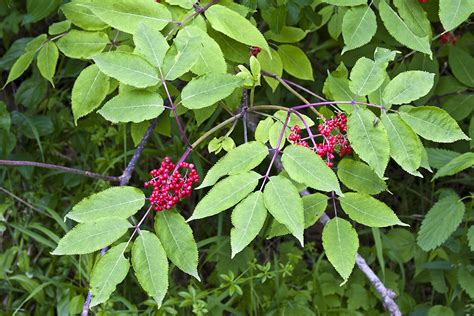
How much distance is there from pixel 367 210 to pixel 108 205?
56 cm

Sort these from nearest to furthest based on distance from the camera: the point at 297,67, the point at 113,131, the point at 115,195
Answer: the point at 115,195 → the point at 297,67 → the point at 113,131

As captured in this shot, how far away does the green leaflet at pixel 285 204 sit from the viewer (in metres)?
1.17

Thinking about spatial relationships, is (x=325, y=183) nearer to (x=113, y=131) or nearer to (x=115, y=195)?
(x=115, y=195)

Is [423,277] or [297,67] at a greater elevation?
[297,67]

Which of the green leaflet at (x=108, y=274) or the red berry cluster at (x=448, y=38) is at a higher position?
the red berry cluster at (x=448, y=38)

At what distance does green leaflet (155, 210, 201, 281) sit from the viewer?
1307 mm

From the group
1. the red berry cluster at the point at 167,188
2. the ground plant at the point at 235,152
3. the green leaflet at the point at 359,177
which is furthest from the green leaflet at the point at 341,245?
the red berry cluster at the point at 167,188

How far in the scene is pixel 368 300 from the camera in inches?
96.0

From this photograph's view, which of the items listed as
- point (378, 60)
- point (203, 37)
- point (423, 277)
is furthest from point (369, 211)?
point (423, 277)

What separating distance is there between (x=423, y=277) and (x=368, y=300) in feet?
0.87

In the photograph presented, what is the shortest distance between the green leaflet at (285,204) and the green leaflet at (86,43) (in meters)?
0.68

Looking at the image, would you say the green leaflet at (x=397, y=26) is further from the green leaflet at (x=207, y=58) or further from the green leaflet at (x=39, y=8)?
the green leaflet at (x=39, y=8)

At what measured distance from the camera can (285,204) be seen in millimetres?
1191

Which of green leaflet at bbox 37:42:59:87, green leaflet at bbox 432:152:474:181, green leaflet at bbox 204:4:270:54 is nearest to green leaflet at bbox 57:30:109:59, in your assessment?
green leaflet at bbox 37:42:59:87
